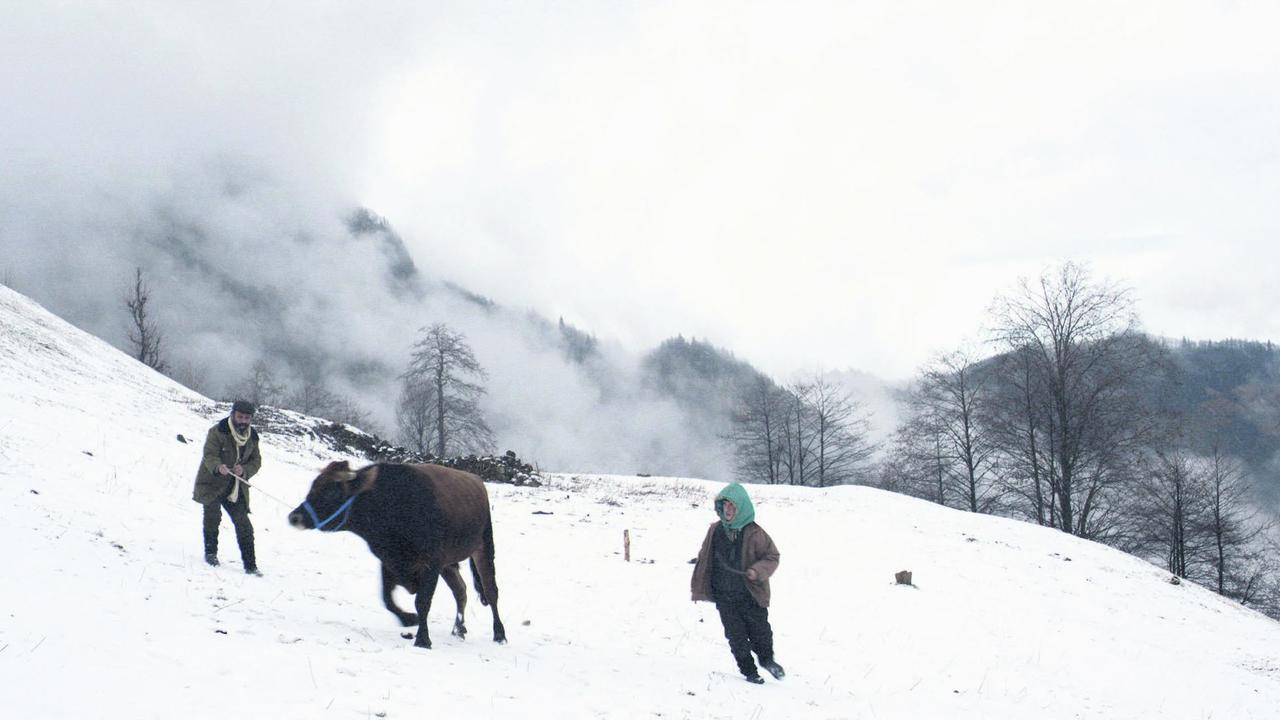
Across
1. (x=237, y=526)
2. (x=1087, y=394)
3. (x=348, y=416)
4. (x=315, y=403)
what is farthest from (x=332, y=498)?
(x=315, y=403)

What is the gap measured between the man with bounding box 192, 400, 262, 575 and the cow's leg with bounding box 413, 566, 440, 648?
3111mm

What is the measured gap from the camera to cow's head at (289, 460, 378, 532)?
22.3 feet

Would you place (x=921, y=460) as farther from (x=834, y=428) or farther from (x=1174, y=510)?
(x=1174, y=510)

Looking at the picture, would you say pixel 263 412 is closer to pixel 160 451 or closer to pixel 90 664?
pixel 160 451

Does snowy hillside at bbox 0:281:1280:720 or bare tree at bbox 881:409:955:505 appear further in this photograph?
bare tree at bbox 881:409:955:505

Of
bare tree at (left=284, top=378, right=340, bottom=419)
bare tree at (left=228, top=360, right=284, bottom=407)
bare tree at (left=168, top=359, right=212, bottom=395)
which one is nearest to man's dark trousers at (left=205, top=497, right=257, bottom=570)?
bare tree at (left=284, top=378, right=340, bottom=419)

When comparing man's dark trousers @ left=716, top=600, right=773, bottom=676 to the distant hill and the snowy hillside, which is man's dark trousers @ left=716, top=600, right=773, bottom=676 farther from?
the distant hill

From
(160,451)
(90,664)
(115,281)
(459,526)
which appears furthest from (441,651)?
(115,281)

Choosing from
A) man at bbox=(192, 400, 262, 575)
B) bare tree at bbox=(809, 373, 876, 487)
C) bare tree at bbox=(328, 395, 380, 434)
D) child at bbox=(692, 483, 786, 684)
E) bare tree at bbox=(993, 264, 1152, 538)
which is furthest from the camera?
bare tree at bbox=(328, 395, 380, 434)

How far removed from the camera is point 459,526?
722 centimetres

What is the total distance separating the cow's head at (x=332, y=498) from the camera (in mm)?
6801

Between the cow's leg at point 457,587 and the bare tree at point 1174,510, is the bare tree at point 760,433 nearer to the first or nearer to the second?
the bare tree at point 1174,510

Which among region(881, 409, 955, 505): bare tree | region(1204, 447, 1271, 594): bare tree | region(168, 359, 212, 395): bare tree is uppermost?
region(168, 359, 212, 395): bare tree

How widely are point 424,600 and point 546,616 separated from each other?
12.4 ft
